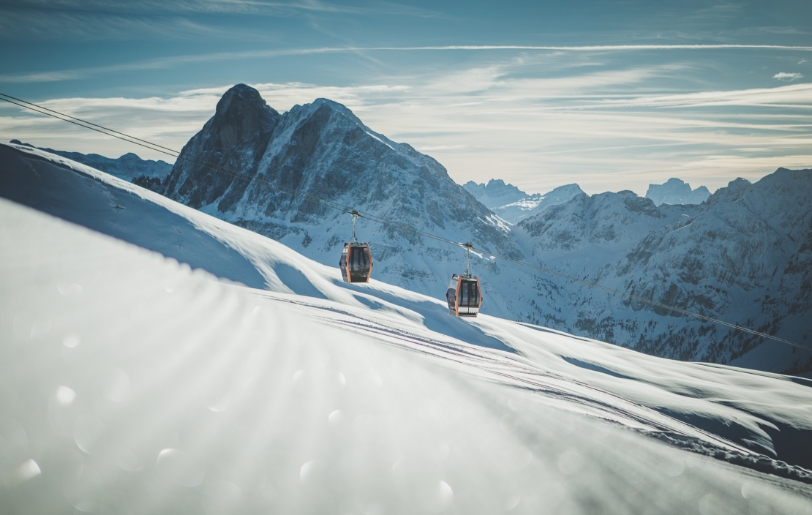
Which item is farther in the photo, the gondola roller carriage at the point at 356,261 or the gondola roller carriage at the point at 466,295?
the gondola roller carriage at the point at 356,261

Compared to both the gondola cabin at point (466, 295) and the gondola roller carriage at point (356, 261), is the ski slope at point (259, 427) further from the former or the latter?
the gondola cabin at point (466, 295)

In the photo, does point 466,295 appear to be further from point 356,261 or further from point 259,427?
point 259,427

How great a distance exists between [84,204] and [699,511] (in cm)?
2900

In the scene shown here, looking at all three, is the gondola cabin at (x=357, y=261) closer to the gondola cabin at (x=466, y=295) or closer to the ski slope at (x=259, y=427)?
the gondola cabin at (x=466, y=295)

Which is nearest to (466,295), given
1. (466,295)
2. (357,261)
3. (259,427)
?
(466,295)

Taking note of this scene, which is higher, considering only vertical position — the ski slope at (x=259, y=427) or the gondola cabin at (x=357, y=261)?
the gondola cabin at (x=357, y=261)

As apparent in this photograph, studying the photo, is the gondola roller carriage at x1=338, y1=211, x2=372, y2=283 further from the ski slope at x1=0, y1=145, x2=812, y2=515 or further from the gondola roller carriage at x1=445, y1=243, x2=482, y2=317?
the ski slope at x1=0, y1=145, x2=812, y2=515

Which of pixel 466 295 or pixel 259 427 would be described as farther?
pixel 466 295

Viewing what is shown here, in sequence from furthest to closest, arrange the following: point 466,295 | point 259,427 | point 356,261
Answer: point 356,261 → point 466,295 → point 259,427

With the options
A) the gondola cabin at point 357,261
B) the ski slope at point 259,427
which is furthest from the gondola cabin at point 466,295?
the ski slope at point 259,427

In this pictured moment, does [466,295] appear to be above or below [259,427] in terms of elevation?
below

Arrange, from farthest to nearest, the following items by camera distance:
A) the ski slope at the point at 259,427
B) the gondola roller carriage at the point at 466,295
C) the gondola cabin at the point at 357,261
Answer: the gondola cabin at the point at 357,261 → the gondola roller carriage at the point at 466,295 → the ski slope at the point at 259,427

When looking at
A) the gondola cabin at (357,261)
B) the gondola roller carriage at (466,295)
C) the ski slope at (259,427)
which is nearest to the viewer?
the ski slope at (259,427)

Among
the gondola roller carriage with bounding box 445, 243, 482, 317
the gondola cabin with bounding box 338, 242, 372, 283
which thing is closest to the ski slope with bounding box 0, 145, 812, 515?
the gondola cabin with bounding box 338, 242, 372, 283
